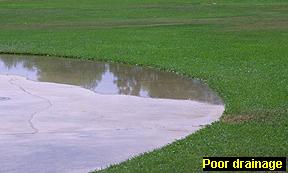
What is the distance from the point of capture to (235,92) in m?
14.7

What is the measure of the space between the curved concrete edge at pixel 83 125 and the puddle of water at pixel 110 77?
0.74 meters

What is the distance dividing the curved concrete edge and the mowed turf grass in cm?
57

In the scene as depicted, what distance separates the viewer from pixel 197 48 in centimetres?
2386

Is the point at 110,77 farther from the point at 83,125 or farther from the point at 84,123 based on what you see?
the point at 83,125

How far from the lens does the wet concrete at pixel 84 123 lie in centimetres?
992

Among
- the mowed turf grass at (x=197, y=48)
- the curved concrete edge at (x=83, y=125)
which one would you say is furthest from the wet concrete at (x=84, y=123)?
the mowed turf grass at (x=197, y=48)

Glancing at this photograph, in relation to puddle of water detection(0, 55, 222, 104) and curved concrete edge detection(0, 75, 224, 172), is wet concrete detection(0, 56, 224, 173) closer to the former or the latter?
curved concrete edge detection(0, 75, 224, 172)

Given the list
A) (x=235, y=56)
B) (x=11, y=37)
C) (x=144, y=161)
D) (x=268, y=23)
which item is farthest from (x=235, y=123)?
(x=268, y=23)

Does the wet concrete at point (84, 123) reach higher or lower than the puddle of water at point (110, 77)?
lower

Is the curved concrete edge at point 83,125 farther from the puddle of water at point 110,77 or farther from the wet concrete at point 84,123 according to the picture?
the puddle of water at point 110,77

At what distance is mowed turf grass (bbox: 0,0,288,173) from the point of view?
10.1 meters

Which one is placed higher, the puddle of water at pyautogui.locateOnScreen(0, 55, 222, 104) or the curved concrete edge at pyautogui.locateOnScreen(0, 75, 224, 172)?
the puddle of water at pyautogui.locateOnScreen(0, 55, 222, 104)

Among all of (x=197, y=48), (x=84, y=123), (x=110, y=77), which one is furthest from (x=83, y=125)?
(x=197, y=48)

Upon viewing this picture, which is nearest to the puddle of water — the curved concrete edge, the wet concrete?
the wet concrete
